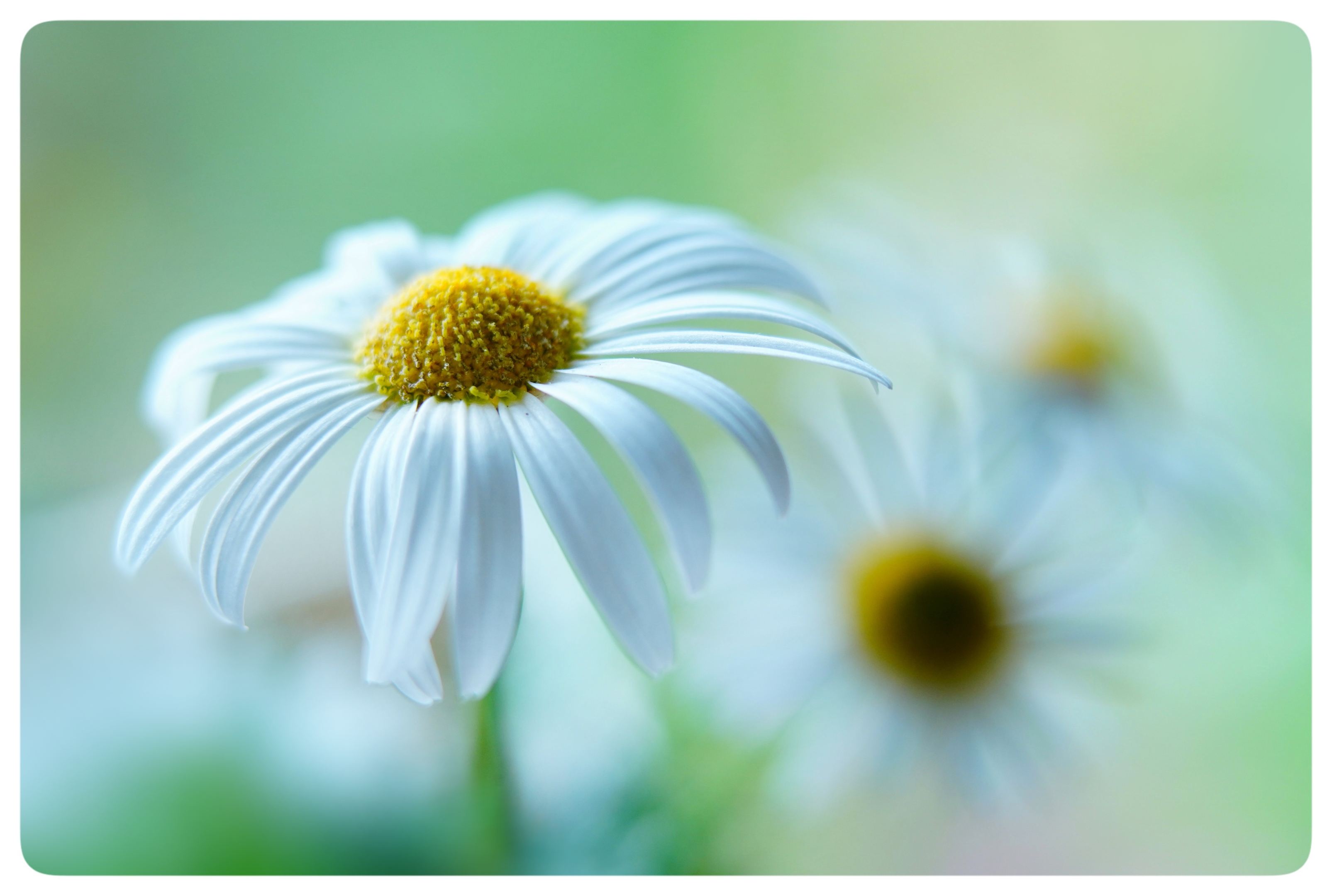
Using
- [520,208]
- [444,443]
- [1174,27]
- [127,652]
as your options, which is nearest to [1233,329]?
[1174,27]

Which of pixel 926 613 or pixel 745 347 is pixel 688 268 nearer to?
pixel 745 347

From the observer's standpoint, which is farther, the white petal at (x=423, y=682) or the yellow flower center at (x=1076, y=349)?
the yellow flower center at (x=1076, y=349)

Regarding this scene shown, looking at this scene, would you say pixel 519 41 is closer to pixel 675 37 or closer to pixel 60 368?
pixel 675 37

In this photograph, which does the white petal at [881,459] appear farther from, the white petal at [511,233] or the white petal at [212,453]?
the white petal at [212,453]

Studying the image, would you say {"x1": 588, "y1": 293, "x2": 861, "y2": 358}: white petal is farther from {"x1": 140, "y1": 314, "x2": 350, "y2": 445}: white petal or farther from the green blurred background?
the green blurred background

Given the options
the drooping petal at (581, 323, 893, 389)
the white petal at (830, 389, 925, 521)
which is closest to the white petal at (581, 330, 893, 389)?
the drooping petal at (581, 323, 893, 389)

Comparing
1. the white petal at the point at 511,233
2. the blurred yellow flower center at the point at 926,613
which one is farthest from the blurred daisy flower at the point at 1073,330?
the white petal at the point at 511,233
